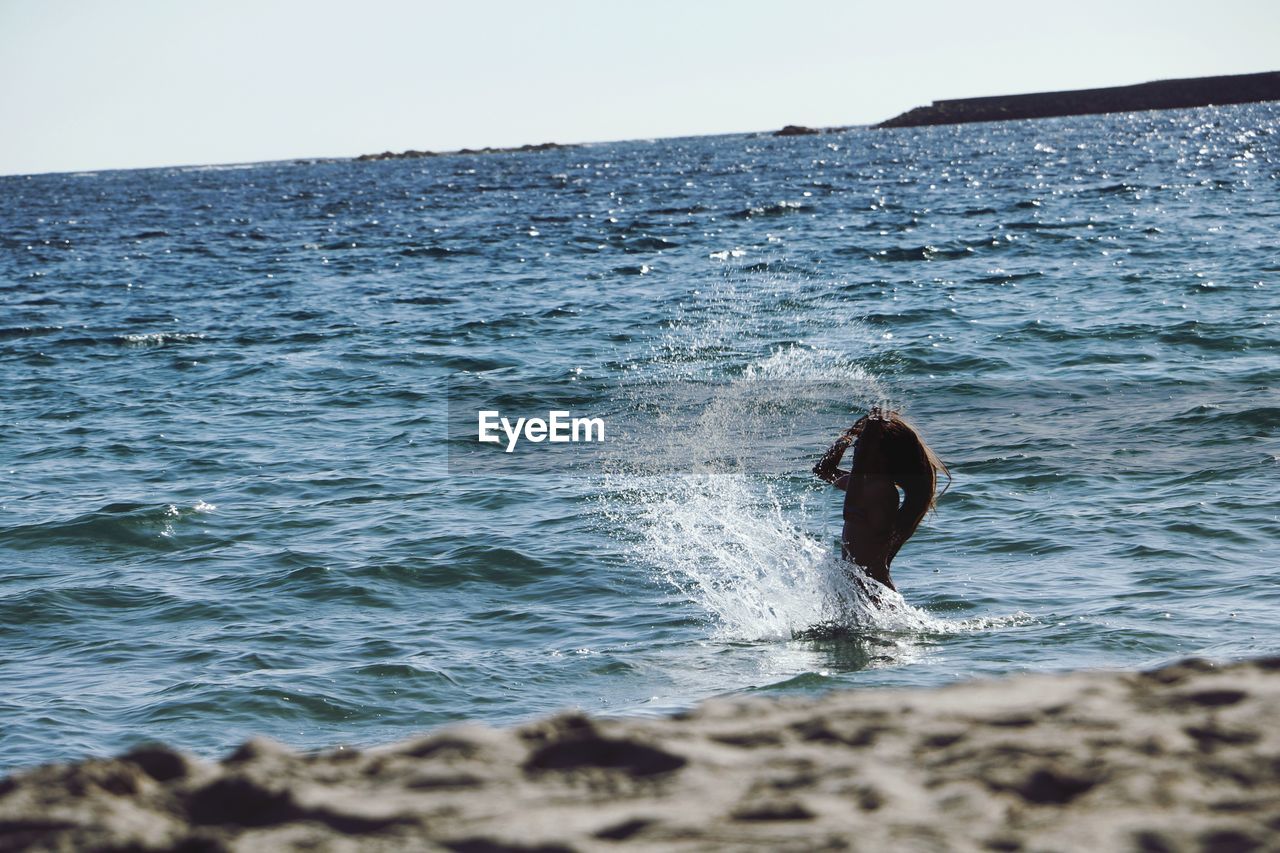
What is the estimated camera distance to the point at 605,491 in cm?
1247

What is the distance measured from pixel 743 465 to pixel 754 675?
5939 mm

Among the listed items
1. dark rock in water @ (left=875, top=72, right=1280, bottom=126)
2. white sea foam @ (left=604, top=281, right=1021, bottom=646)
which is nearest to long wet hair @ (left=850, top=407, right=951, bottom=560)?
white sea foam @ (left=604, top=281, right=1021, bottom=646)

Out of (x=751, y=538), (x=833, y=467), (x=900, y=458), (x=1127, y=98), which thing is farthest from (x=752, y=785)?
(x=1127, y=98)

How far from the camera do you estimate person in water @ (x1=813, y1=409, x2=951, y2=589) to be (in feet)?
25.4

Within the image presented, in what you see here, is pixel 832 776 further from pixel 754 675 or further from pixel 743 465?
pixel 743 465

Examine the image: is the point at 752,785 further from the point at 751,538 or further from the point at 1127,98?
the point at 1127,98

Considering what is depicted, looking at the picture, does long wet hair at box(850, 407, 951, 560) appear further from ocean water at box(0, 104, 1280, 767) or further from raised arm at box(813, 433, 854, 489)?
ocean water at box(0, 104, 1280, 767)

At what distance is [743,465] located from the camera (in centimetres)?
1334

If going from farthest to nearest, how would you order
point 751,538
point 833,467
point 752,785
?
point 751,538
point 833,467
point 752,785

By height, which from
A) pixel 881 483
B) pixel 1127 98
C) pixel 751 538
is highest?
pixel 1127 98

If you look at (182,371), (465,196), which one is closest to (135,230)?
(465,196)

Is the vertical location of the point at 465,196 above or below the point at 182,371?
above

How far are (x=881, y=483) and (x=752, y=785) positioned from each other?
17.0 feet

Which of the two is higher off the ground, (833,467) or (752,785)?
(752,785)
